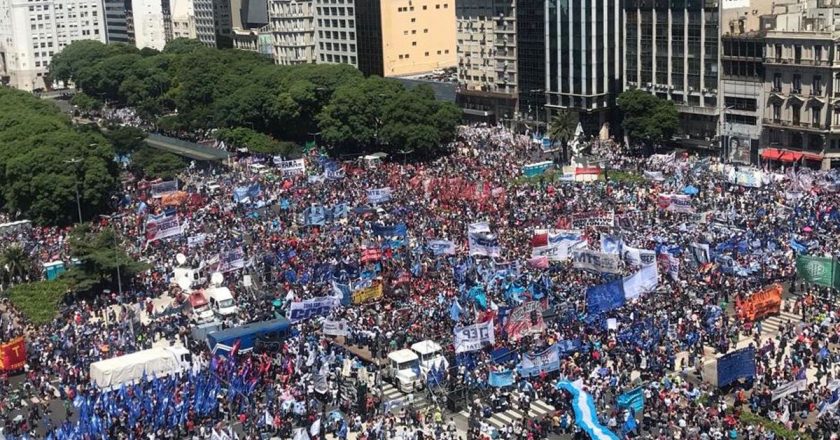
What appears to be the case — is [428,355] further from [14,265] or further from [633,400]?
[14,265]

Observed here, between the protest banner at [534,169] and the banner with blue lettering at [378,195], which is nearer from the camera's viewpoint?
the banner with blue lettering at [378,195]

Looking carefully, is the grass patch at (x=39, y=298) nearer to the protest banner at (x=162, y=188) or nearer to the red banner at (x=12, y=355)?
the red banner at (x=12, y=355)

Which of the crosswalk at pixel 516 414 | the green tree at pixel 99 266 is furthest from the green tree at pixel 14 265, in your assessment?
the crosswalk at pixel 516 414

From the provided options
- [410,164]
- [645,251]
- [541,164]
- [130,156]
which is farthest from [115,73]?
[645,251]

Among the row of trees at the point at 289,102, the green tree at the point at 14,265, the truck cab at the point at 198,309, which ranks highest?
the row of trees at the point at 289,102

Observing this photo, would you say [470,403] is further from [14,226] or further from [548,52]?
[548,52]

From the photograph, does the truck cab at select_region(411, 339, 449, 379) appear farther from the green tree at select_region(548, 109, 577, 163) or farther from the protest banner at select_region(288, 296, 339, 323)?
the green tree at select_region(548, 109, 577, 163)

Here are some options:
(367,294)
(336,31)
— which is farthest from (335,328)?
(336,31)
